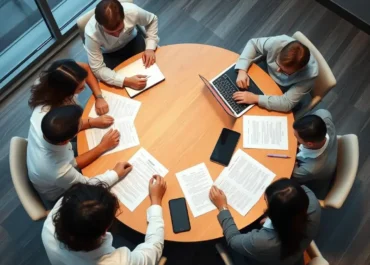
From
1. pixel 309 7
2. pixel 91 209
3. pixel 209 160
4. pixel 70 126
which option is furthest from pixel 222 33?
pixel 91 209

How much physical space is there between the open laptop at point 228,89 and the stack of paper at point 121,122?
47 cm

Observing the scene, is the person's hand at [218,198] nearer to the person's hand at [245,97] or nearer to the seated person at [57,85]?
the person's hand at [245,97]

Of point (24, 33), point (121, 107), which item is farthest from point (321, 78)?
point (24, 33)

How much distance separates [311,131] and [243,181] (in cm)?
46

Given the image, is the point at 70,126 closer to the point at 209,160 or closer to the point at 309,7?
the point at 209,160

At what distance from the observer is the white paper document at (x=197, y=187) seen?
7.46 ft

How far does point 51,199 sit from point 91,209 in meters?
0.72

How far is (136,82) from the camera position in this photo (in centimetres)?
258

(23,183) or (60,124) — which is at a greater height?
(60,124)

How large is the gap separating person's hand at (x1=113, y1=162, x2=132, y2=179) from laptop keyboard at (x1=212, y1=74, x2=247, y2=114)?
2.31 feet

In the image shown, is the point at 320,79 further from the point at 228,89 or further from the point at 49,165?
the point at 49,165

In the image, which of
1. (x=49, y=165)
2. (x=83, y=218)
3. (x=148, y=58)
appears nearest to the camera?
(x=83, y=218)

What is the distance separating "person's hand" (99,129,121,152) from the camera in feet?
7.94

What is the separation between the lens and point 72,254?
6.38 feet
